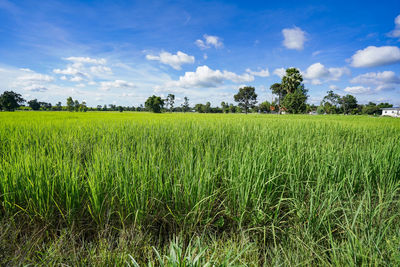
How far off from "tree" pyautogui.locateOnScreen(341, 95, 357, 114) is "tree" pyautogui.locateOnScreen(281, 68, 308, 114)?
47631 millimetres

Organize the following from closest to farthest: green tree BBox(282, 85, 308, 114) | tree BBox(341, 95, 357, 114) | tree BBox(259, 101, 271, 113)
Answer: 1. green tree BBox(282, 85, 308, 114)
2. tree BBox(341, 95, 357, 114)
3. tree BBox(259, 101, 271, 113)

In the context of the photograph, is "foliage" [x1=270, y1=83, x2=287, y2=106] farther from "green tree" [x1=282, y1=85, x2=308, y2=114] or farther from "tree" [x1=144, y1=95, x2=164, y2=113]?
"tree" [x1=144, y1=95, x2=164, y2=113]

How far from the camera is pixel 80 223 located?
1.42 m

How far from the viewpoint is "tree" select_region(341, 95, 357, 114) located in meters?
70.2

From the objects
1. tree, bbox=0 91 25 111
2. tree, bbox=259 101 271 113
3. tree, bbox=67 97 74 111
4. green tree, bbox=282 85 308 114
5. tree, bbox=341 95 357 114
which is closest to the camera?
green tree, bbox=282 85 308 114

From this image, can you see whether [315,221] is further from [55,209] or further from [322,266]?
[55,209]

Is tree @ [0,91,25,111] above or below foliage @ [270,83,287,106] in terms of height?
below

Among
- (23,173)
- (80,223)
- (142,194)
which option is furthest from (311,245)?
(23,173)

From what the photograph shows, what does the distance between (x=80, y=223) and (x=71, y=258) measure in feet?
1.42

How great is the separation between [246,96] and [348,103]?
4224cm

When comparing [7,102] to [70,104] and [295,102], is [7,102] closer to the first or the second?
[70,104]

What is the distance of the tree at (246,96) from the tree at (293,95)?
3432cm

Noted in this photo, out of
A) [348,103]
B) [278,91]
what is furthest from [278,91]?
[348,103]

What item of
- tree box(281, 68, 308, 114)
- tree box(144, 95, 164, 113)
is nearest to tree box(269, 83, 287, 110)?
tree box(281, 68, 308, 114)
